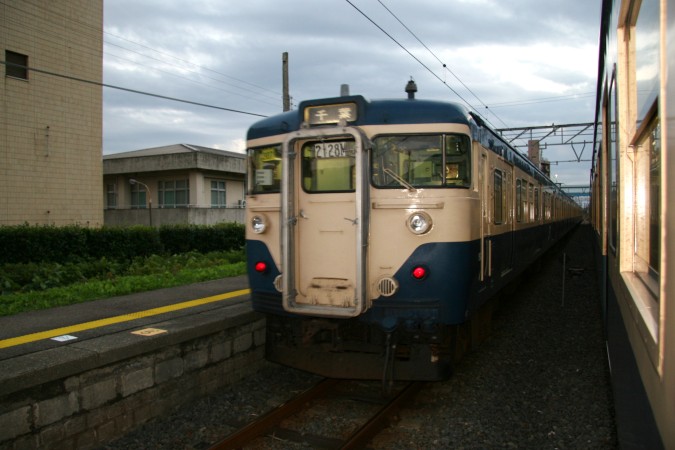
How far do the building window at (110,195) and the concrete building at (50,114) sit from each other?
39.2 ft

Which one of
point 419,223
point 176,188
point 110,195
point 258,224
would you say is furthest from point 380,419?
point 110,195

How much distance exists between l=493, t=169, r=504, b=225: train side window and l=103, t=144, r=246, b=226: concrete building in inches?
761

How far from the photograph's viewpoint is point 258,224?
5.71 m

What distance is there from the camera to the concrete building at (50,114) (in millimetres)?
15672

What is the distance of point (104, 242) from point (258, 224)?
388 inches

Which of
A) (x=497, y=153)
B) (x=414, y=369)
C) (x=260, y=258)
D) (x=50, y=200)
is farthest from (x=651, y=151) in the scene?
(x=50, y=200)

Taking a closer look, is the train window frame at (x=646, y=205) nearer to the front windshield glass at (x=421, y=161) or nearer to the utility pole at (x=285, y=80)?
the front windshield glass at (x=421, y=161)

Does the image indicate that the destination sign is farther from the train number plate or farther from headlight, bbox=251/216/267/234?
headlight, bbox=251/216/267/234

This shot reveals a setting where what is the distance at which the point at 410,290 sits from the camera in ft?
16.5

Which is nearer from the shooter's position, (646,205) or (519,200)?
(646,205)

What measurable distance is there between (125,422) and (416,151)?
3.47 metres

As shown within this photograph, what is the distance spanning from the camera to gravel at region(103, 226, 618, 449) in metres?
4.59

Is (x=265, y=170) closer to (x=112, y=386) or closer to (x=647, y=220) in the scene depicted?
(x=112, y=386)

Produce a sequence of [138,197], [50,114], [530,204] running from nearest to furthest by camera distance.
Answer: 1. [530,204]
2. [50,114]
3. [138,197]
